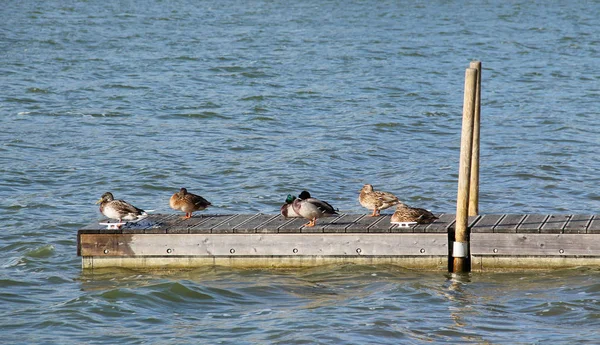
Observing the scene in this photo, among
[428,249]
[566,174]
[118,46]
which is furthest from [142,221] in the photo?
[118,46]

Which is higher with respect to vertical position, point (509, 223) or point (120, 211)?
point (120, 211)

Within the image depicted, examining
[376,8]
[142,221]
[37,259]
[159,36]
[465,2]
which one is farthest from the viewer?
[465,2]

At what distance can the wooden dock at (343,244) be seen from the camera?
14.9 meters

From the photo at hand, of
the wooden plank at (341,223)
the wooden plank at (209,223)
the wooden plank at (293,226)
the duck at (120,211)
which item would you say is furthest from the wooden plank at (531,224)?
the duck at (120,211)

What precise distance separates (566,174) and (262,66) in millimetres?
21089

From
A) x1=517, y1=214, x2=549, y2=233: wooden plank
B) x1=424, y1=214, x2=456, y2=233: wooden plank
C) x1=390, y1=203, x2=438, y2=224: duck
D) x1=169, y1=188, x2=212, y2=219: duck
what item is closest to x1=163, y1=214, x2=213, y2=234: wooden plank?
x1=169, y1=188, x2=212, y2=219: duck

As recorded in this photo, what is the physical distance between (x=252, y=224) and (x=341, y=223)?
4.24ft

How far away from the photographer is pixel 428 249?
15141mm

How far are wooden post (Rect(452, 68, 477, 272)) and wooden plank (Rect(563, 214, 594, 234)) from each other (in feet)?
4.56

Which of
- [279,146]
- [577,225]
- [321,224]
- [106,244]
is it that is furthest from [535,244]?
[279,146]

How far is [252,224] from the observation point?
15.6 m

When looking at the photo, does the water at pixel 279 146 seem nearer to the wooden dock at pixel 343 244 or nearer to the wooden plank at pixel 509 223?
the wooden dock at pixel 343 244

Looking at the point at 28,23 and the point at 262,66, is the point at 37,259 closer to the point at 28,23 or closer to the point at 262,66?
the point at 262,66

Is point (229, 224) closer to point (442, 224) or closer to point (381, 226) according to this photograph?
point (381, 226)
